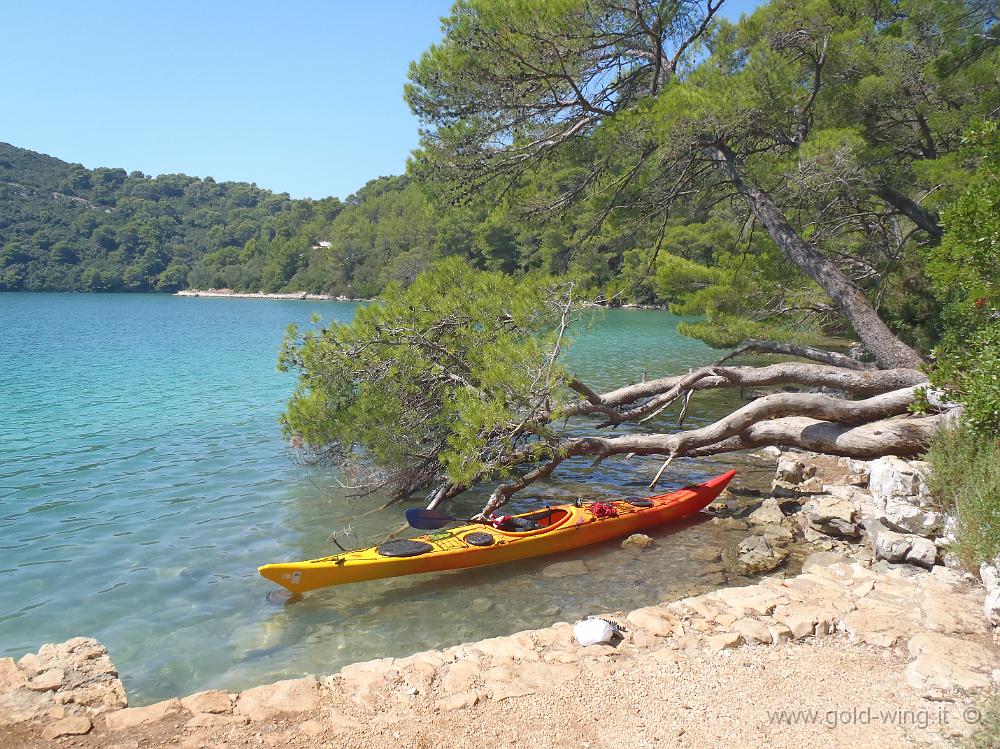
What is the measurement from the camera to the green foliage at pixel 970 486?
4770 mm

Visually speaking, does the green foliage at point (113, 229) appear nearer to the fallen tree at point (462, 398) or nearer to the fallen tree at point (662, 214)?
the fallen tree at point (662, 214)

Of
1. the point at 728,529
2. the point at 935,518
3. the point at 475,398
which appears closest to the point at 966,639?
the point at 935,518

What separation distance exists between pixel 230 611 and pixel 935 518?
6.67 meters

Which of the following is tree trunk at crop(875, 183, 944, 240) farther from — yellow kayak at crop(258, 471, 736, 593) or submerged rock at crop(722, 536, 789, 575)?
submerged rock at crop(722, 536, 789, 575)

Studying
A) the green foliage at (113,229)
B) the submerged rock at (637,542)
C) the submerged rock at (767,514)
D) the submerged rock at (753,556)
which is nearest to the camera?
the submerged rock at (753,556)

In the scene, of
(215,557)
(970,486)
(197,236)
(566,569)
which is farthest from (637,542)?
(197,236)

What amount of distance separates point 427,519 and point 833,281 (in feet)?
23.9

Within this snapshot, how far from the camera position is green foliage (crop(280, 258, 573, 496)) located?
8.09 metres

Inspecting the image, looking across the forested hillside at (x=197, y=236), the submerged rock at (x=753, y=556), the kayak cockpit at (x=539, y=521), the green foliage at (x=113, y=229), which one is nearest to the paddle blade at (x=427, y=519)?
the kayak cockpit at (x=539, y=521)

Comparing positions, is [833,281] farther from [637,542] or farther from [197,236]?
[197,236]

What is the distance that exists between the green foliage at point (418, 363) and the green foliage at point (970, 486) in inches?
159

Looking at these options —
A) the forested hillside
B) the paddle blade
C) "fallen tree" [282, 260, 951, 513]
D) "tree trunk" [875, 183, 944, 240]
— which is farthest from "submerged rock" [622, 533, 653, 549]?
the forested hillside

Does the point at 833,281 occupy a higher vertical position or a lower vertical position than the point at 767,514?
higher

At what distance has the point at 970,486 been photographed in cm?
536
